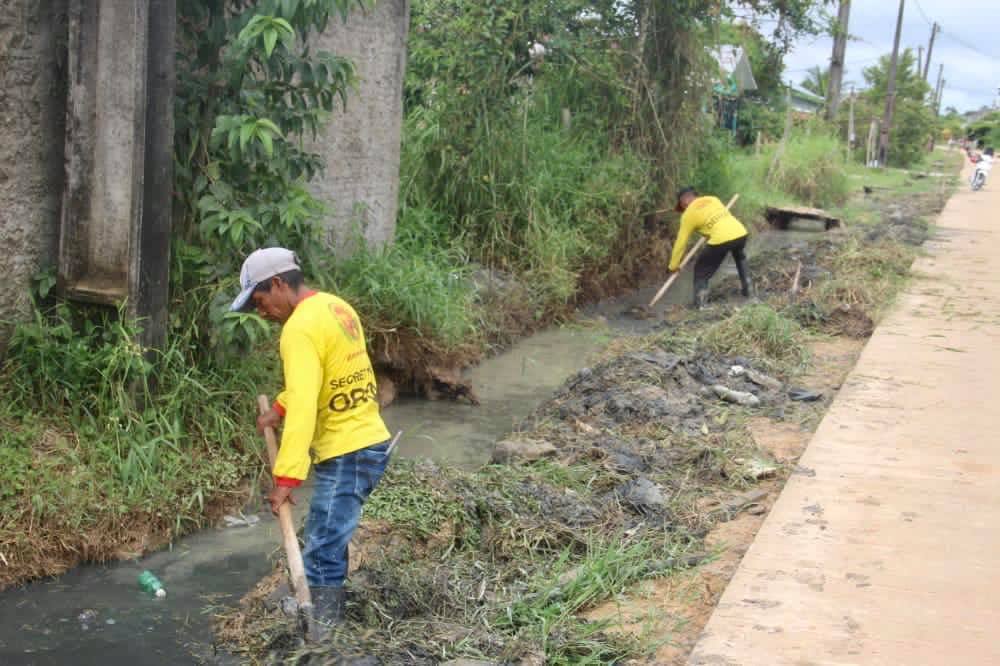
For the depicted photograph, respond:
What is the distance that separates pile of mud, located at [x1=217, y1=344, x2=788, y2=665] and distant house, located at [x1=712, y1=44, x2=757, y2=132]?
25.3 ft

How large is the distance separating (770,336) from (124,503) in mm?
5430

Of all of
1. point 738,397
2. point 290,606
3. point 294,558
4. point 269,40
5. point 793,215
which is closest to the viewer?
point 294,558

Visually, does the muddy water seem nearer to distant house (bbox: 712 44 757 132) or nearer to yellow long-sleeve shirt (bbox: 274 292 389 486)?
yellow long-sleeve shirt (bbox: 274 292 389 486)

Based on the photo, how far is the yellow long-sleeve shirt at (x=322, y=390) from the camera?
3.84 metres

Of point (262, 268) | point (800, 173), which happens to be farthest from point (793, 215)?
point (262, 268)

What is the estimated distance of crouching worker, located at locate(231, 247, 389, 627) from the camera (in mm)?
3865

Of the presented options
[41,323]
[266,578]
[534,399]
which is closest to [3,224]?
[41,323]

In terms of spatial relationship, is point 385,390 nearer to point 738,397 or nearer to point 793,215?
point 738,397

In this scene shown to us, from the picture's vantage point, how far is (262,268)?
397 centimetres

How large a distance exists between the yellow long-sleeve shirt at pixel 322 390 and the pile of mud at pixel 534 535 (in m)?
0.67

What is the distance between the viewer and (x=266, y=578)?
5094 mm

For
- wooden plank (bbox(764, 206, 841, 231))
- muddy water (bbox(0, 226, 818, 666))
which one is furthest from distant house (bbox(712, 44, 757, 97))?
muddy water (bbox(0, 226, 818, 666))

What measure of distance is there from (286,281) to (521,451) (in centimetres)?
252

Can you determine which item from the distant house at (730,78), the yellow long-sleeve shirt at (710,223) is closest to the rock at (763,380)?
the yellow long-sleeve shirt at (710,223)
